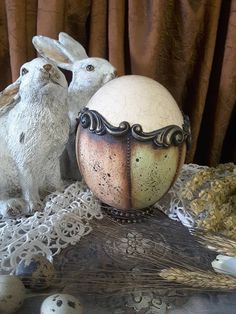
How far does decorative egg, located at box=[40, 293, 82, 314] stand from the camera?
52 cm

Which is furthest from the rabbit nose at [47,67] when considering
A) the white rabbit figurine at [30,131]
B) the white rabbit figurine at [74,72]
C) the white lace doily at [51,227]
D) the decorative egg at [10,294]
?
the decorative egg at [10,294]

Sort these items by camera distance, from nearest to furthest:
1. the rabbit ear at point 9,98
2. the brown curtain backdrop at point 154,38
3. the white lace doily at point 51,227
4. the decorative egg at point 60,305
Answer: the decorative egg at point 60,305 → the white lace doily at point 51,227 → the rabbit ear at point 9,98 → the brown curtain backdrop at point 154,38

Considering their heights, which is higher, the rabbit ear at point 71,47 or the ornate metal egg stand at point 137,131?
the rabbit ear at point 71,47

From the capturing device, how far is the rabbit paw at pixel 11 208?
74 centimetres

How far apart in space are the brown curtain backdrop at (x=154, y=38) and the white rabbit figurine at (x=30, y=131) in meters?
0.26

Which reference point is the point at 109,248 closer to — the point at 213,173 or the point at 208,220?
the point at 208,220

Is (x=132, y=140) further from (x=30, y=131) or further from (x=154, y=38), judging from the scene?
(x=154, y=38)

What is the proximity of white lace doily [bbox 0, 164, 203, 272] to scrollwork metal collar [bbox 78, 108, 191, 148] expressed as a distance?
0.15 meters

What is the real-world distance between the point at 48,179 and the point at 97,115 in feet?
0.60

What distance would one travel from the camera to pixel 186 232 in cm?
77

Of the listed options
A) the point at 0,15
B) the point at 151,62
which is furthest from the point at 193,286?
the point at 0,15

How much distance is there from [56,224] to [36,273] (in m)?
0.14

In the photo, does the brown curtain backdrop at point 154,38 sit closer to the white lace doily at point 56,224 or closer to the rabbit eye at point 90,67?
the rabbit eye at point 90,67

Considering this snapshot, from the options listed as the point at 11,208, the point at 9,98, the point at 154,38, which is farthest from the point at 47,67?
the point at 154,38
